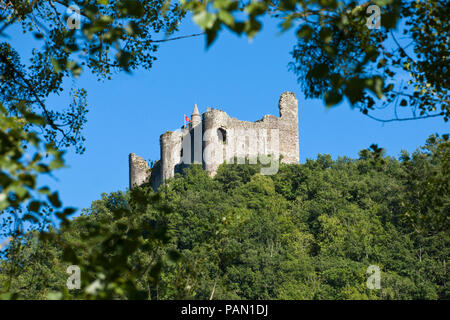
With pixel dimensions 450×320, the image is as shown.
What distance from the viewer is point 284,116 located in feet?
141

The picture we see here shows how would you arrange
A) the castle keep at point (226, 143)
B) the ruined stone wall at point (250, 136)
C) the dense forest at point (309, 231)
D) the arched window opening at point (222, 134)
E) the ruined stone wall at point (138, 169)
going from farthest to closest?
1. the ruined stone wall at point (138, 169)
2. the arched window opening at point (222, 134)
3. the castle keep at point (226, 143)
4. the ruined stone wall at point (250, 136)
5. the dense forest at point (309, 231)

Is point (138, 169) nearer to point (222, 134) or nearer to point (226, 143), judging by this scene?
point (222, 134)

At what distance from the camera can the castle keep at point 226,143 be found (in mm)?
39156

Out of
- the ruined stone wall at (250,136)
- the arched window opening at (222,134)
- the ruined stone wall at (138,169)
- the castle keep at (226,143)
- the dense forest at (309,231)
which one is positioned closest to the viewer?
the dense forest at (309,231)

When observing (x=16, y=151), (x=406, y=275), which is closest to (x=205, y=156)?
(x=406, y=275)

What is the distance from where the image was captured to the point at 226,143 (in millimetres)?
39688

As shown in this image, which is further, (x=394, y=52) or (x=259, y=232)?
(x=259, y=232)

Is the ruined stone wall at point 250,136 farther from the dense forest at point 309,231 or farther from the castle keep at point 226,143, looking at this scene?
the dense forest at point 309,231

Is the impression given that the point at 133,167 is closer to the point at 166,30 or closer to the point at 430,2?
the point at 166,30

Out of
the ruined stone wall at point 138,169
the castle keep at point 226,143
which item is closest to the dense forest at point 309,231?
the castle keep at point 226,143
